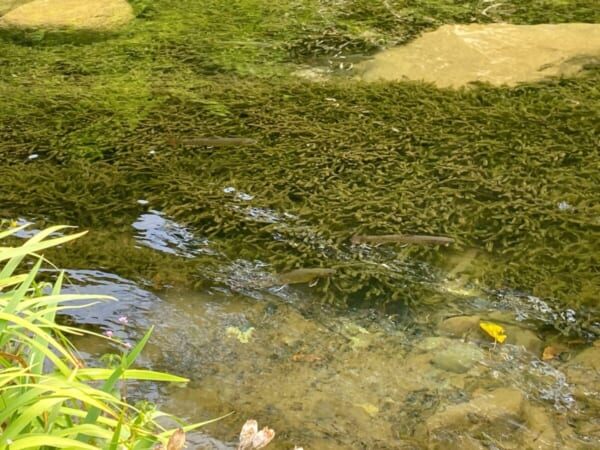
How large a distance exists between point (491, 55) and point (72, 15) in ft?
12.9

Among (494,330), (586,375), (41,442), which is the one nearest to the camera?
(41,442)

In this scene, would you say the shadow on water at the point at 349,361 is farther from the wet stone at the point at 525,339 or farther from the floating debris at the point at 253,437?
the floating debris at the point at 253,437

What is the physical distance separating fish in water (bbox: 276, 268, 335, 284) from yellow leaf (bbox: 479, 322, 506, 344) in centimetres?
73

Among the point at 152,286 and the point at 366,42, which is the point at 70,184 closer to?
the point at 152,286

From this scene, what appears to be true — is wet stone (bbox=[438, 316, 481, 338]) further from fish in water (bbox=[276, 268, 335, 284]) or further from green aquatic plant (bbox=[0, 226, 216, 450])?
green aquatic plant (bbox=[0, 226, 216, 450])

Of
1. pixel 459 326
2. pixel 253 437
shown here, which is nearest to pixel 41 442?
pixel 253 437

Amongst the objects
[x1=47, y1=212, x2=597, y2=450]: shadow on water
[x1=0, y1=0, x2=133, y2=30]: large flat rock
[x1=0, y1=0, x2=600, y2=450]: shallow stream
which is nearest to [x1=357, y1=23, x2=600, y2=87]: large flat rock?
[x1=0, y1=0, x2=600, y2=450]: shallow stream

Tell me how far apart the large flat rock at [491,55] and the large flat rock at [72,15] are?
2714 mm

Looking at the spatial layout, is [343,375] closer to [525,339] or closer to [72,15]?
[525,339]

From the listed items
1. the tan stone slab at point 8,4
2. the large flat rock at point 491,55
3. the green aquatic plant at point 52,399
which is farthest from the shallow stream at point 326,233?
the tan stone slab at point 8,4

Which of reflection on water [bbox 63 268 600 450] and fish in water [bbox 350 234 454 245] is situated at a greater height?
fish in water [bbox 350 234 454 245]

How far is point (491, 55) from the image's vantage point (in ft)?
17.7

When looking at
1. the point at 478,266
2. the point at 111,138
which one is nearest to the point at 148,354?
the point at 478,266

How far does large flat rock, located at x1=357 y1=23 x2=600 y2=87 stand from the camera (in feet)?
16.8
